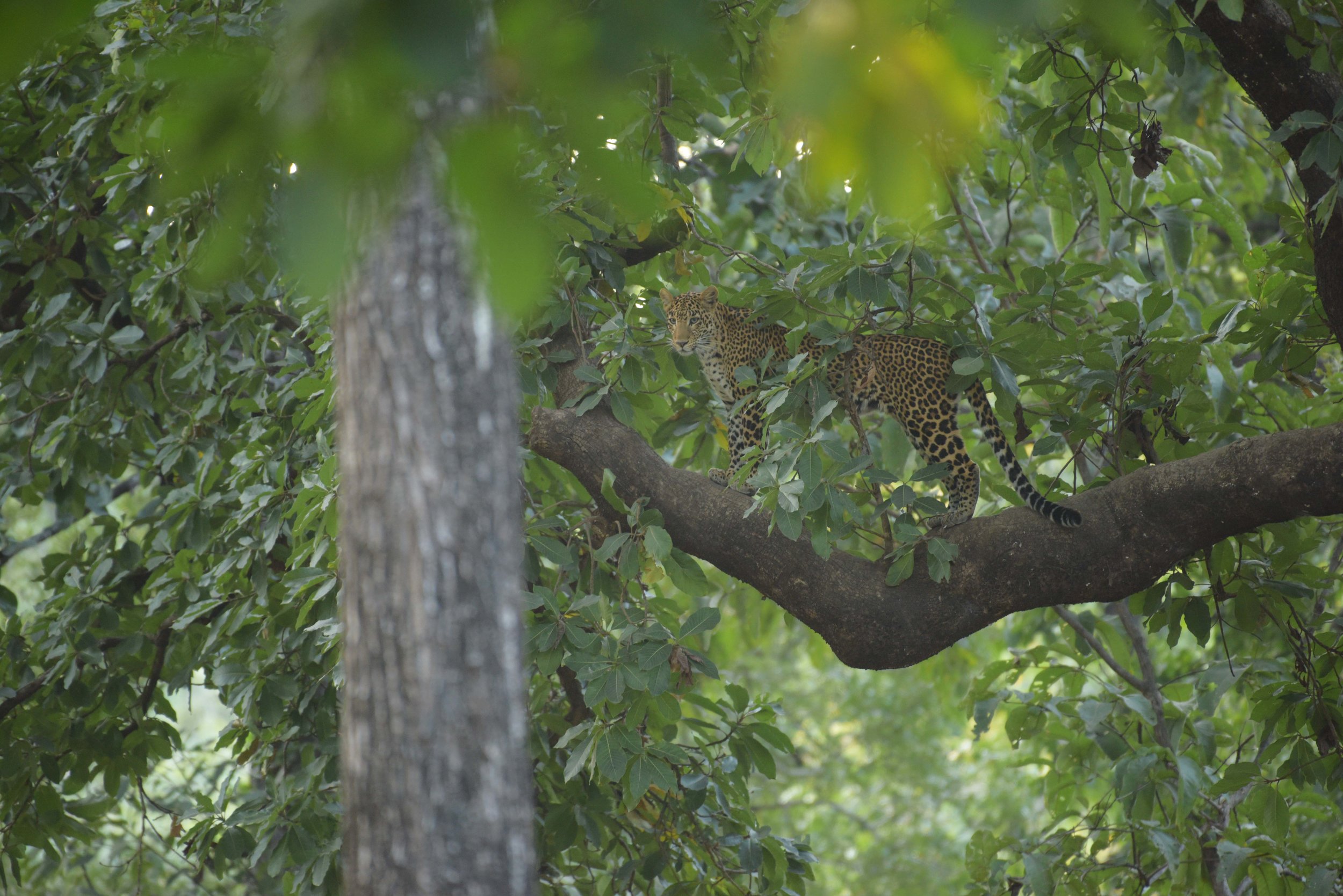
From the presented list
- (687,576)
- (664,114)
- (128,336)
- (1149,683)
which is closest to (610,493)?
(687,576)

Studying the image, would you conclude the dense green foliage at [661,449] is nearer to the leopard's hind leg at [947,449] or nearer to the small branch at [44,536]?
the small branch at [44,536]

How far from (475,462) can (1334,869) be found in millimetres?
3564

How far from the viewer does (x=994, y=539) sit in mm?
3707

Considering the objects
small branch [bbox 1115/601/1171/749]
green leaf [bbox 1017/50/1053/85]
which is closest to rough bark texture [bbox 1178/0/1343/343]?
green leaf [bbox 1017/50/1053/85]

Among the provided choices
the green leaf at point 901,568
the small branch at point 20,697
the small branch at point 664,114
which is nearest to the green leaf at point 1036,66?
the small branch at point 664,114

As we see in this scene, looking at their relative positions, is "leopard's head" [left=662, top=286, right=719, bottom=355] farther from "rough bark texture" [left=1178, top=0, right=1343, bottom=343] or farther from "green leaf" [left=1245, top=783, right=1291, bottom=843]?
"green leaf" [left=1245, top=783, right=1291, bottom=843]

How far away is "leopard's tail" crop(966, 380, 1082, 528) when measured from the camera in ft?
11.8

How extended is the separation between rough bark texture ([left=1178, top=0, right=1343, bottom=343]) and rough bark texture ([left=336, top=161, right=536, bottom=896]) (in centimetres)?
278

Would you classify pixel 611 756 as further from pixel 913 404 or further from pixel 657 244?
pixel 657 244

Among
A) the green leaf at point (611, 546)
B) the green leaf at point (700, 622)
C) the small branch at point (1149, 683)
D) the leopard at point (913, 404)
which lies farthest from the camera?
the small branch at point (1149, 683)

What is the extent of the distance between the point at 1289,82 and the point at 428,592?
3.19 metres

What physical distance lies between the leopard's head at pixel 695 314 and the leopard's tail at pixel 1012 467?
4.28ft

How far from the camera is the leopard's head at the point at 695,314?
5.17m

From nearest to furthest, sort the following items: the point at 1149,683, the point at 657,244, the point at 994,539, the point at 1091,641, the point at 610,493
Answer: the point at 994,539 < the point at 610,493 < the point at 657,244 < the point at 1149,683 < the point at 1091,641
